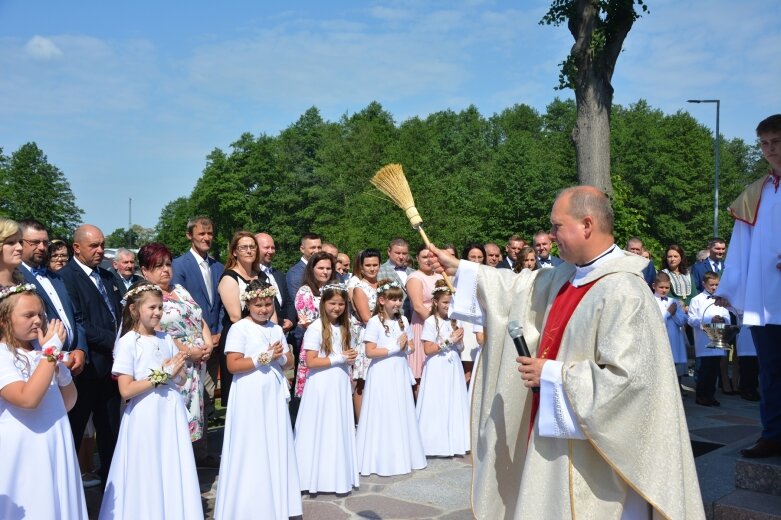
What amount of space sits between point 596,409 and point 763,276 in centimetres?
224

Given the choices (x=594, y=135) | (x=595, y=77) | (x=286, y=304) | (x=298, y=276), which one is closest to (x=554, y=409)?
(x=286, y=304)

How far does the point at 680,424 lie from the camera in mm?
3162

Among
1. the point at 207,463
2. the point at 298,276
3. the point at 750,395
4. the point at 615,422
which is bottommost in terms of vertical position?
the point at 207,463

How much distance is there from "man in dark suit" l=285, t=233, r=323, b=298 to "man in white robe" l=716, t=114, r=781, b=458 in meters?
4.94

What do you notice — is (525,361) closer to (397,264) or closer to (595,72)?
(397,264)

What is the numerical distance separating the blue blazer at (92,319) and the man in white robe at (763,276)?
4.92 metres

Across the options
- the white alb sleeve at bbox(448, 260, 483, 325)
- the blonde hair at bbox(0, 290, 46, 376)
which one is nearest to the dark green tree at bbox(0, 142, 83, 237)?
the blonde hair at bbox(0, 290, 46, 376)

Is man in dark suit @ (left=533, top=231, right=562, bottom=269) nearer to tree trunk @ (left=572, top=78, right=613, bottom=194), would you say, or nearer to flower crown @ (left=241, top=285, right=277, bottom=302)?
tree trunk @ (left=572, top=78, right=613, bottom=194)

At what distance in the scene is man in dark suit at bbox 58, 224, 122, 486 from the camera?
5750 mm

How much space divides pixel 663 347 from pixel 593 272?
48cm

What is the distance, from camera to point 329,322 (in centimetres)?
643

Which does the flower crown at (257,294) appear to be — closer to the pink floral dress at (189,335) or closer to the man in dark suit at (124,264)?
the pink floral dress at (189,335)

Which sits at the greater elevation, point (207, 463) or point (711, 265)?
point (711, 265)

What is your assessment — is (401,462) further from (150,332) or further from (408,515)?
(150,332)
